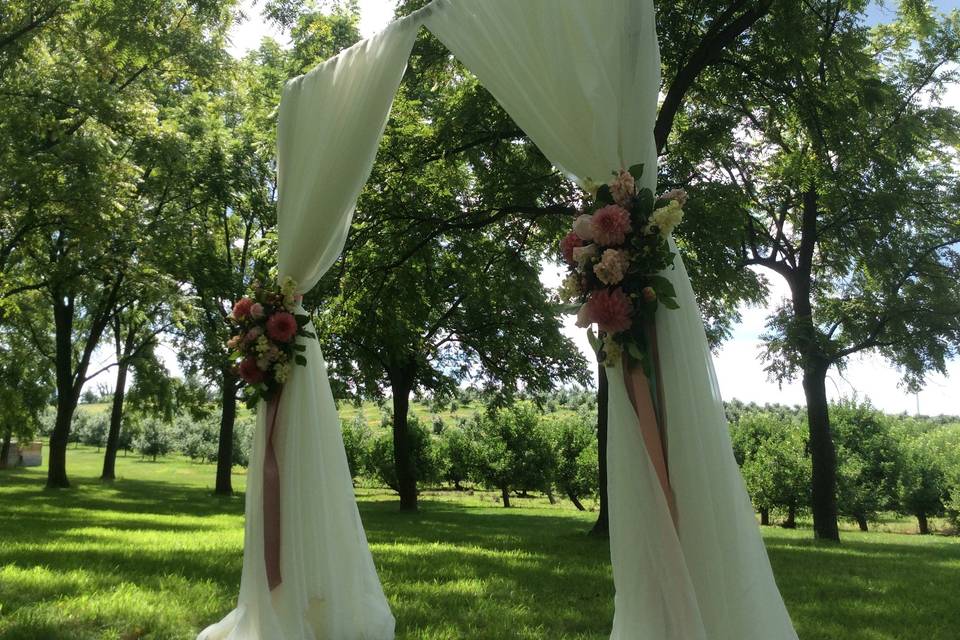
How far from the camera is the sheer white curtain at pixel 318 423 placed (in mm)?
3852

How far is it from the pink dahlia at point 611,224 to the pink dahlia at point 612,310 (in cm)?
23

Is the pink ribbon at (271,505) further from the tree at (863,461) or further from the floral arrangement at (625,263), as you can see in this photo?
the tree at (863,461)

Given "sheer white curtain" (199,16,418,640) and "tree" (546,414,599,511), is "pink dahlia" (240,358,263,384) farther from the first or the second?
"tree" (546,414,599,511)

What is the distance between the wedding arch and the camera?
2.82m

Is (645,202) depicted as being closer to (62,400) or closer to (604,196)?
(604,196)

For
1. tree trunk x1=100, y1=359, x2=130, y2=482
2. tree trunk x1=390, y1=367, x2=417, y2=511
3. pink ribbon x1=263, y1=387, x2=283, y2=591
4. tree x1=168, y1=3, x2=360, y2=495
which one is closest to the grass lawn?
pink ribbon x1=263, y1=387, x2=283, y2=591

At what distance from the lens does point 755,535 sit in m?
2.90

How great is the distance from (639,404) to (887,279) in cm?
1061

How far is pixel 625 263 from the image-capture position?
3039mm

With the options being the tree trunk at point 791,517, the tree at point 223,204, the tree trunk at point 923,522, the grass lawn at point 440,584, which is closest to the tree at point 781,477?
the tree trunk at point 791,517

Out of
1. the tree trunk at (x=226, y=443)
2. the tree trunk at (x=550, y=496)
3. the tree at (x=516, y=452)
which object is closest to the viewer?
the tree trunk at (x=226, y=443)

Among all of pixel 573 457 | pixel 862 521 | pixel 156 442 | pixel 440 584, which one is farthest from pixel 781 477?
pixel 156 442

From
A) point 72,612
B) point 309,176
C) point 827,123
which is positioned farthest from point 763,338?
point 72,612

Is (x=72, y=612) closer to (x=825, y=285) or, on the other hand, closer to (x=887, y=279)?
(x=887, y=279)
